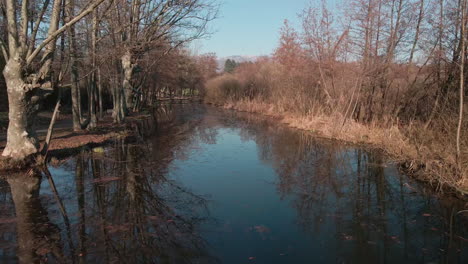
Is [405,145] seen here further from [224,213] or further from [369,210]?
[224,213]

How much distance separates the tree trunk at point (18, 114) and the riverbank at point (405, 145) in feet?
32.3

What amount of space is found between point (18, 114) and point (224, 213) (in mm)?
5907

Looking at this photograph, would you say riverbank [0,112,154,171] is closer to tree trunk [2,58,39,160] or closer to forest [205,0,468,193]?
tree trunk [2,58,39,160]

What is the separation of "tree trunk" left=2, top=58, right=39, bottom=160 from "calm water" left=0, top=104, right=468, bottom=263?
2.38ft

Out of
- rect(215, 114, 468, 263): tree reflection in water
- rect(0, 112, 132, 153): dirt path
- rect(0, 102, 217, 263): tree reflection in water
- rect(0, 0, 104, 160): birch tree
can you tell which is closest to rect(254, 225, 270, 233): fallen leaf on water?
rect(215, 114, 468, 263): tree reflection in water

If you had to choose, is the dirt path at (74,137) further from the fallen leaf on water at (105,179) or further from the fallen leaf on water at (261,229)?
the fallen leaf on water at (261,229)

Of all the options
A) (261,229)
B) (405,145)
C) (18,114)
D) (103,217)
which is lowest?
(261,229)

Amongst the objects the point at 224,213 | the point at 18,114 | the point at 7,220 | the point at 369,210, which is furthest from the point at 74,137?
the point at 369,210

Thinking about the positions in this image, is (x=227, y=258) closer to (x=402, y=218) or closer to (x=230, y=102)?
(x=402, y=218)

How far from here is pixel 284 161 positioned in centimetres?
1098

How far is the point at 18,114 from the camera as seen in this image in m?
8.46

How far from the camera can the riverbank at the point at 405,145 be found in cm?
751

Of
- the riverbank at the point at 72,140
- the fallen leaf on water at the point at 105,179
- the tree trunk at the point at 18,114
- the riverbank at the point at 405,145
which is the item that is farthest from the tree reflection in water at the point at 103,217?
the riverbank at the point at 405,145

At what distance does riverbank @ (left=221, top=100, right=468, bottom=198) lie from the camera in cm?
751
